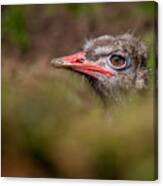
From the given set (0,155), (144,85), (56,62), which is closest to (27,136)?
(0,155)

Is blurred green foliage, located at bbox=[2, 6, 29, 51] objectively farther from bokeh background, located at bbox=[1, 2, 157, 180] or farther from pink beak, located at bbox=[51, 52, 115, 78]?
pink beak, located at bbox=[51, 52, 115, 78]

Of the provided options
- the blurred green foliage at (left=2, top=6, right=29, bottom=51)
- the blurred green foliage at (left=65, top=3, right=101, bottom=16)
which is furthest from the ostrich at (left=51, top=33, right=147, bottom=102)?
the blurred green foliage at (left=2, top=6, right=29, bottom=51)

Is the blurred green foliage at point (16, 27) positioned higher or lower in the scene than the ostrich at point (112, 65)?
higher

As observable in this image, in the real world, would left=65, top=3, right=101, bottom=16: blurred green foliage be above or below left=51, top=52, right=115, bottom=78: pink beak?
above

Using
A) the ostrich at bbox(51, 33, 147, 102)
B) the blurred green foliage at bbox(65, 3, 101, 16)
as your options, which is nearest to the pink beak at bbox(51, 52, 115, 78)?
the ostrich at bbox(51, 33, 147, 102)

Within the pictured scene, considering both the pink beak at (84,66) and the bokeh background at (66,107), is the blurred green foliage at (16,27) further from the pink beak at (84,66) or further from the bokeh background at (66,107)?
the pink beak at (84,66)

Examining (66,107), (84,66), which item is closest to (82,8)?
(84,66)

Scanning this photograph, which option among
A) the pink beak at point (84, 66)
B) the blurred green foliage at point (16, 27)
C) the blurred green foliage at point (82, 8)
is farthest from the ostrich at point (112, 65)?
the blurred green foliage at point (16, 27)
